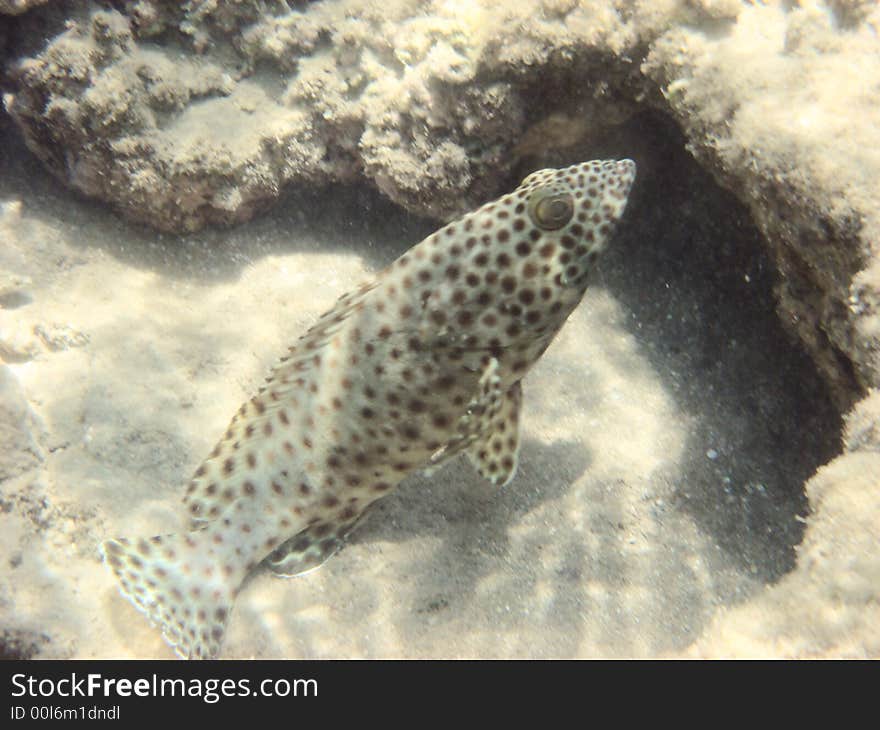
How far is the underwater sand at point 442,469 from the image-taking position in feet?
11.6

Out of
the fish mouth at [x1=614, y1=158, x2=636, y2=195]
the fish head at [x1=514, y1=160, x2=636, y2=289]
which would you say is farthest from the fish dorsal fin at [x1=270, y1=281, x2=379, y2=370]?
the fish mouth at [x1=614, y1=158, x2=636, y2=195]

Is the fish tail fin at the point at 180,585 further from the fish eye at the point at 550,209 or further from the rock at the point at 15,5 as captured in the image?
the rock at the point at 15,5

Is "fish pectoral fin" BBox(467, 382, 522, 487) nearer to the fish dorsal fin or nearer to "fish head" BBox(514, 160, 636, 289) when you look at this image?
"fish head" BBox(514, 160, 636, 289)

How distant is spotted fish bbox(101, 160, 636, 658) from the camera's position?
11.6ft

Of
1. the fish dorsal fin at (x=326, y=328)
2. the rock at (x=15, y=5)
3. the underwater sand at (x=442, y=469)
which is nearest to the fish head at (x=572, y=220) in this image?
the fish dorsal fin at (x=326, y=328)

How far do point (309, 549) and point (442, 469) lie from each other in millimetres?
1089

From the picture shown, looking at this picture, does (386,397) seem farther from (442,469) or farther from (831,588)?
(831,588)

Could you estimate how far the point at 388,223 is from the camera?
220 inches

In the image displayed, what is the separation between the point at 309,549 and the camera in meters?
3.88

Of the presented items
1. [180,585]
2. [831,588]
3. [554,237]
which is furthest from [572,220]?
[180,585]

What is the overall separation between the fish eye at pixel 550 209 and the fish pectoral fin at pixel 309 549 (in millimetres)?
2206
